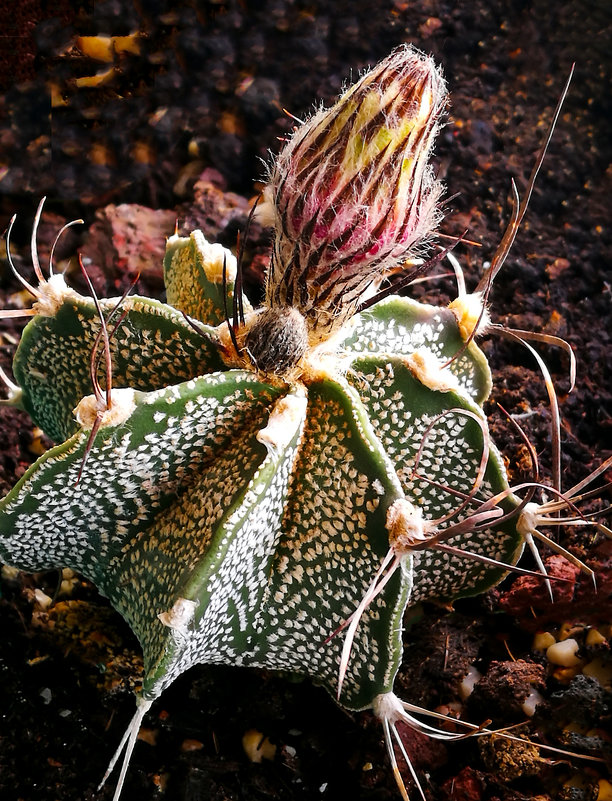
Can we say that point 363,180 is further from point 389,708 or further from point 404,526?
point 389,708

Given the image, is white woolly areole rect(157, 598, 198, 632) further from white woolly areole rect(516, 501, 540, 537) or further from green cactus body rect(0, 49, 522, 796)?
white woolly areole rect(516, 501, 540, 537)

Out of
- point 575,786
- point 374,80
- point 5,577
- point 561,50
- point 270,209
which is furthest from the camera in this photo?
point 561,50

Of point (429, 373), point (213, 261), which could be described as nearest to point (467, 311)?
point (429, 373)

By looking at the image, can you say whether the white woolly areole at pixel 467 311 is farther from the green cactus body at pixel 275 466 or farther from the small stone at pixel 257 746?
the small stone at pixel 257 746

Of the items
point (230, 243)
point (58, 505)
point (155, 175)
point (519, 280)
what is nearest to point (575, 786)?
point (58, 505)

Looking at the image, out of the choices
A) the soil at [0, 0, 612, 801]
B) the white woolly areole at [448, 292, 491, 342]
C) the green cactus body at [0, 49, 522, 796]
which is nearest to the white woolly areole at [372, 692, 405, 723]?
the green cactus body at [0, 49, 522, 796]

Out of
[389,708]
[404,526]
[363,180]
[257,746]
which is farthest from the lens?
[257,746]

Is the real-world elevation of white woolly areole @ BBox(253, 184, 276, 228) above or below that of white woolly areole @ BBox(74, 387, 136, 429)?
above

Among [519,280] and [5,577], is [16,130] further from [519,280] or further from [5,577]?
[519,280]
